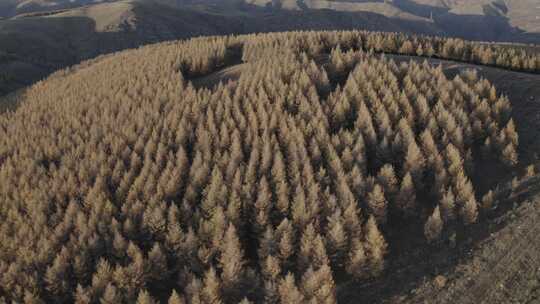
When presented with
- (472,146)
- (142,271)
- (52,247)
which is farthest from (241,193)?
(472,146)

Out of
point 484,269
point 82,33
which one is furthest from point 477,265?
point 82,33

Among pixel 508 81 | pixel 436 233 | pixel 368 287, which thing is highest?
pixel 508 81

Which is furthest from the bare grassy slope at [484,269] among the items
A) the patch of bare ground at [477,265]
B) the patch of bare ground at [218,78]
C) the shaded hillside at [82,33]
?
the shaded hillside at [82,33]

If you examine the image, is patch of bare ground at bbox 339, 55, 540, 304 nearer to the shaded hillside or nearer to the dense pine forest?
the dense pine forest

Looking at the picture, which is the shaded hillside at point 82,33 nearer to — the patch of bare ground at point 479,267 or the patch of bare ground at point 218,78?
the patch of bare ground at point 218,78

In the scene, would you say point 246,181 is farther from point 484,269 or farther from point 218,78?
point 218,78

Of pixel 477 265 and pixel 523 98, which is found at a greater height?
pixel 523 98

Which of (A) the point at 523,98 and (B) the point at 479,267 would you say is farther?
(A) the point at 523,98

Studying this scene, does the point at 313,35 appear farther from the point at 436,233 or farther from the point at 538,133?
the point at 436,233
